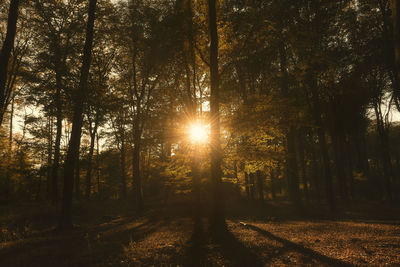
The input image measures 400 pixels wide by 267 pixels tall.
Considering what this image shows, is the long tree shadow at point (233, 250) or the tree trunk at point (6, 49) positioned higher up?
the tree trunk at point (6, 49)

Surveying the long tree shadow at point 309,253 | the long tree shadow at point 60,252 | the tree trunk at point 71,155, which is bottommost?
the long tree shadow at point 309,253

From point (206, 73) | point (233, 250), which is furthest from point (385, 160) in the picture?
point (233, 250)

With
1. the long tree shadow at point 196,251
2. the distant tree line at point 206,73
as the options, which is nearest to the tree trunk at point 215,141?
the distant tree line at point 206,73

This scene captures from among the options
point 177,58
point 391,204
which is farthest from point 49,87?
point 391,204

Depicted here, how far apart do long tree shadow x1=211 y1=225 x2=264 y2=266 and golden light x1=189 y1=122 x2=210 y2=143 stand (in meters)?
3.96

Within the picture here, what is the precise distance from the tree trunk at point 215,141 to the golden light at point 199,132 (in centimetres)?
49

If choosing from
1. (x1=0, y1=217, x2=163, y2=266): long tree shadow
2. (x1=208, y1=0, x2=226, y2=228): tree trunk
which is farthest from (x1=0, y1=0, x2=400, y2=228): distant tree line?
(x1=0, y1=217, x2=163, y2=266): long tree shadow

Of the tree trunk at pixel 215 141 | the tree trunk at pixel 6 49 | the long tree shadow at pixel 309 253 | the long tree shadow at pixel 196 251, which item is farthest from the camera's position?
the tree trunk at pixel 6 49

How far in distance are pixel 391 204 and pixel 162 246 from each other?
24.6 meters

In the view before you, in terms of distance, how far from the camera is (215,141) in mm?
9695

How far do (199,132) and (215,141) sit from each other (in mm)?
1458

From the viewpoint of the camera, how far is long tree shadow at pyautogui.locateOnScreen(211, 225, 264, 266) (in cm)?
577

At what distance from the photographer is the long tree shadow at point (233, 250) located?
18.9 ft

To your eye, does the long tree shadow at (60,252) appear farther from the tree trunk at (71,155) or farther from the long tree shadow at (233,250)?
the long tree shadow at (233,250)
